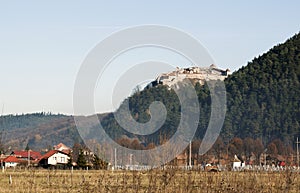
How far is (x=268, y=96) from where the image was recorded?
108m

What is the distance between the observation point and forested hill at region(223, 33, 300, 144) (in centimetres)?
9919

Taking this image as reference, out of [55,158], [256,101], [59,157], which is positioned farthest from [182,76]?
[55,158]

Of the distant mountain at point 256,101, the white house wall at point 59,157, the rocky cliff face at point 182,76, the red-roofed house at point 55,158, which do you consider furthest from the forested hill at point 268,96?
the red-roofed house at point 55,158

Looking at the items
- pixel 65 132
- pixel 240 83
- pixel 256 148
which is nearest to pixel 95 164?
pixel 256 148

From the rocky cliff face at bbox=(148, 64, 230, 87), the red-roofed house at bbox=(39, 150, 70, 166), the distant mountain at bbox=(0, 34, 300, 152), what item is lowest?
the red-roofed house at bbox=(39, 150, 70, 166)

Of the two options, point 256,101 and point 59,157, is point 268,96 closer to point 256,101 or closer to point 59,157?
point 256,101

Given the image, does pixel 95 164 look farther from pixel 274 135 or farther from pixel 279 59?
pixel 279 59

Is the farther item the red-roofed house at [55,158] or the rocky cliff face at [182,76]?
the rocky cliff face at [182,76]

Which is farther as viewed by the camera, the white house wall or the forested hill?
the forested hill

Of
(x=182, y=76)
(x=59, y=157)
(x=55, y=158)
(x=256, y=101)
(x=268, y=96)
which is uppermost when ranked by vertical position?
(x=182, y=76)

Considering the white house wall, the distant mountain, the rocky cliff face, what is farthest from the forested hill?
the white house wall

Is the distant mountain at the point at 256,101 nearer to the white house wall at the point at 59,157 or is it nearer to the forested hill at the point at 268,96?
the forested hill at the point at 268,96

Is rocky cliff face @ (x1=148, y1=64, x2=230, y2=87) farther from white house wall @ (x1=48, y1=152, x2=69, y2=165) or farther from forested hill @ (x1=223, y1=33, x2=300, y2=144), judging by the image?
white house wall @ (x1=48, y1=152, x2=69, y2=165)

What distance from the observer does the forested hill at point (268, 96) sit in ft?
325
